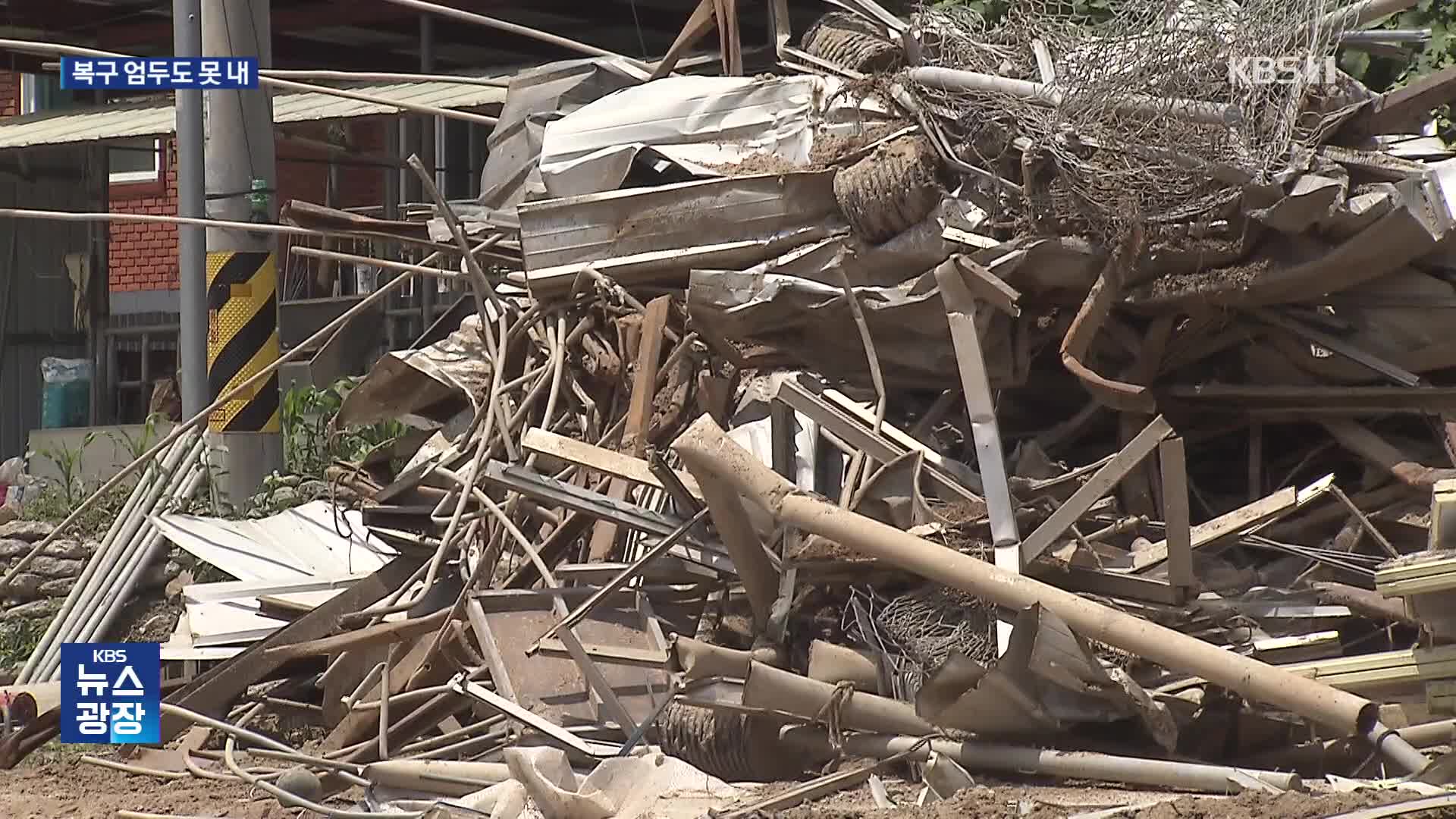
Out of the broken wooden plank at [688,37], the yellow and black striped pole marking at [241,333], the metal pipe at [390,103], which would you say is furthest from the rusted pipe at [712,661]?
the yellow and black striped pole marking at [241,333]

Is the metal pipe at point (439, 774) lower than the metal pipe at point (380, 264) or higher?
lower

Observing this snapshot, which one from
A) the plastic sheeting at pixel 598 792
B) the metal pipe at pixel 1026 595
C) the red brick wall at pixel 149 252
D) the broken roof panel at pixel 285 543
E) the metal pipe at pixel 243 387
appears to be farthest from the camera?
the red brick wall at pixel 149 252

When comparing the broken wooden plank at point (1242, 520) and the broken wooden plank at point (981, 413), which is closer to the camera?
the broken wooden plank at point (981, 413)

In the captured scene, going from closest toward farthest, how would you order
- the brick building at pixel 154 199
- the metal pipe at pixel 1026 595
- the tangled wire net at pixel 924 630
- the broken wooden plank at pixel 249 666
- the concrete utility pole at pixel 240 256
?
1. the metal pipe at pixel 1026 595
2. the tangled wire net at pixel 924 630
3. the broken wooden plank at pixel 249 666
4. the concrete utility pole at pixel 240 256
5. the brick building at pixel 154 199

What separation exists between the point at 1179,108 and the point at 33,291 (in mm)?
11957

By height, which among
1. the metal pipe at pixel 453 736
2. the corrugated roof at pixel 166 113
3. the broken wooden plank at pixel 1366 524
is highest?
the corrugated roof at pixel 166 113

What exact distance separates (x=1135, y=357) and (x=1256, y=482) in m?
0.59

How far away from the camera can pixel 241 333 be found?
8.23 m

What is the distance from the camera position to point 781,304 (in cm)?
601

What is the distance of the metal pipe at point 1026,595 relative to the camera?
4.36m

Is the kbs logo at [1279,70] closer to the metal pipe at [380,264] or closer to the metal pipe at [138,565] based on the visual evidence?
the metal pipe at [380,264]

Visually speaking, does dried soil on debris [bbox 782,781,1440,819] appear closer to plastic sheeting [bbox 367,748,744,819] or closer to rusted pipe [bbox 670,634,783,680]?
plastic sheeting [bbox 367,748,744,819]

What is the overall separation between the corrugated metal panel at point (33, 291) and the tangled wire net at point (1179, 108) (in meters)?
10.8

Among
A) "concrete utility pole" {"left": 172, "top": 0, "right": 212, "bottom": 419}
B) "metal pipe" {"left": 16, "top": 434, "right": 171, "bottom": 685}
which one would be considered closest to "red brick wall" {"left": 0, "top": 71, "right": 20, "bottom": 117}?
"concrete utility pole" {"left": 172, "top": 0, "right": 212, "bottom": 419}
